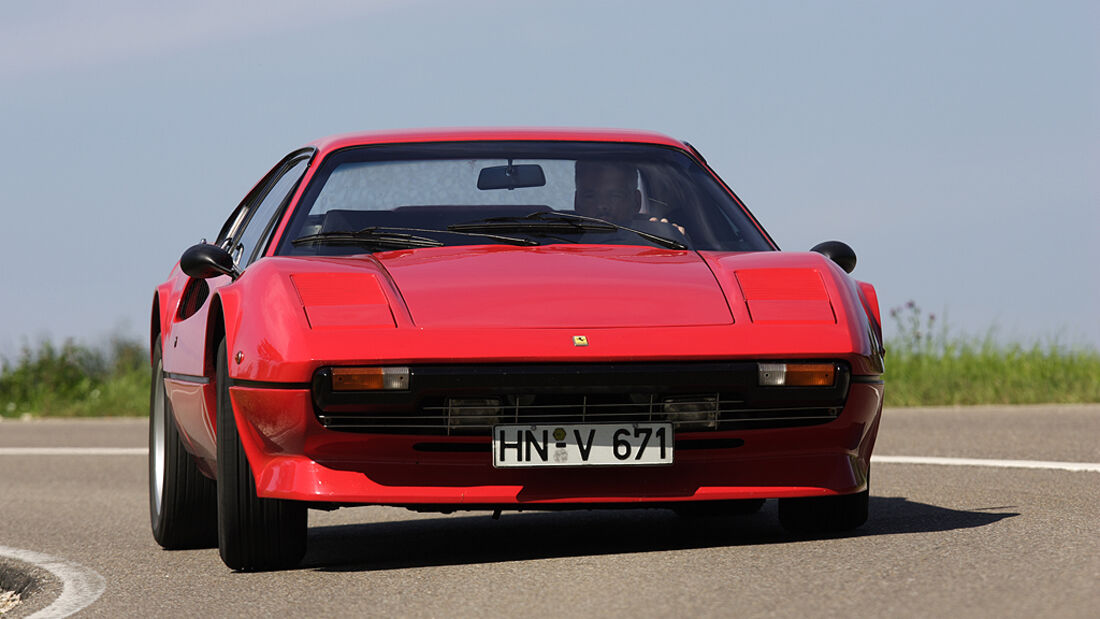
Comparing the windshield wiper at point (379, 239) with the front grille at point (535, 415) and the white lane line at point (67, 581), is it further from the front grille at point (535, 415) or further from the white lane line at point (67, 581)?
the white lane line at point (67, 581)

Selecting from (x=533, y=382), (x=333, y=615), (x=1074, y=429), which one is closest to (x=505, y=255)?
(x=533, y=382)

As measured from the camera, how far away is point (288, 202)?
231 inches

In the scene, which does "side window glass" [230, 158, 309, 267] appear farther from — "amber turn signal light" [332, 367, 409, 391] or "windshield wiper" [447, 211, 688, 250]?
"amber turn signal light" [332, 367, 409, 391]

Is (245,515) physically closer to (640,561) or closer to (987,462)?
(640,561)

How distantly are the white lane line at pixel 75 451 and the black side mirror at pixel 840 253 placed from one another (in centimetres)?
730

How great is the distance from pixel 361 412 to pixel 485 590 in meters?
0.64

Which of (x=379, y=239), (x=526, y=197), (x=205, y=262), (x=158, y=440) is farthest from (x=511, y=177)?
(x=158, y=440)

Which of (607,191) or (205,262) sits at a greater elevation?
(607,191)

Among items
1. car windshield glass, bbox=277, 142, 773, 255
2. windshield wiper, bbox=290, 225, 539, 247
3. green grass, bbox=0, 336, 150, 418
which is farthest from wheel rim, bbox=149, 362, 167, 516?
green grass, bbox=0, 336, 150, 418

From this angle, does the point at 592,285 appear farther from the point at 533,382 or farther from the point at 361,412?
the point at 361,412

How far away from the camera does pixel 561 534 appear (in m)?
6.16

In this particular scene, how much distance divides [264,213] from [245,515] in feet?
5.34

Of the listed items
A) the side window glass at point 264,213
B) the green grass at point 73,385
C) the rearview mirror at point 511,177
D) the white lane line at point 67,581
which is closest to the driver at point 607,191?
the rearview mirror at point 511,177

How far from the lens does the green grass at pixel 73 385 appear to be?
1745 cm
